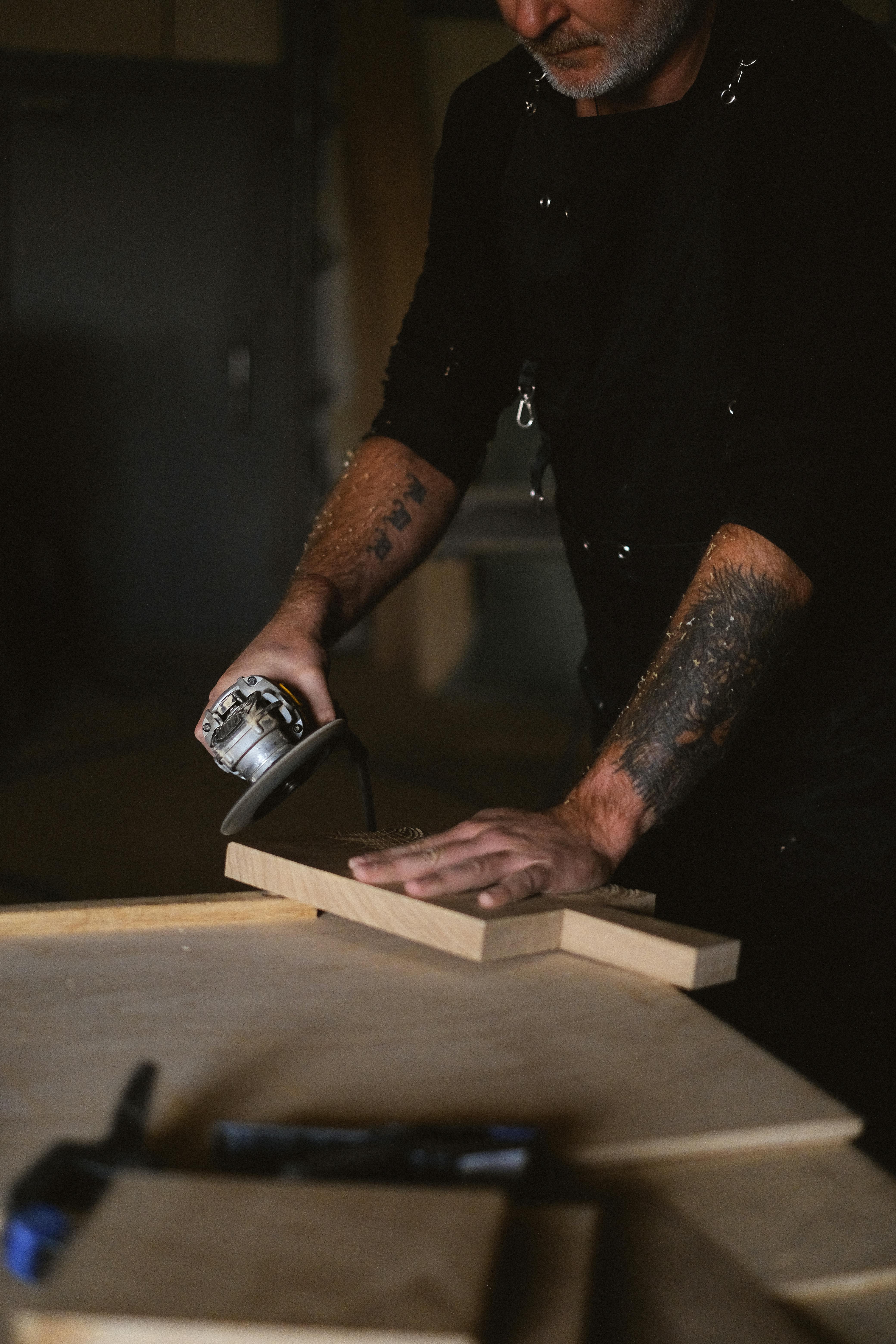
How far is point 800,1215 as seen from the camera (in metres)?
0.69

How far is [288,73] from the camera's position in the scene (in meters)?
5.95

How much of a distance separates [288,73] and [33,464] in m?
2.05

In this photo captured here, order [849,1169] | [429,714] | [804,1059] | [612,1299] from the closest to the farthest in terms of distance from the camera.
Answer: [612,1299], [849,1169], [804,1059], [429,714]

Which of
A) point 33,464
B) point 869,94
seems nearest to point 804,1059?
point 869,94

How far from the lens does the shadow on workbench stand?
12.3 ft

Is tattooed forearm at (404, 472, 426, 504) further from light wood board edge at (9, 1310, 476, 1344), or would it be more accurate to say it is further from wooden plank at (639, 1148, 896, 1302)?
light wood board edge at (9, 1310, 476, 1344)

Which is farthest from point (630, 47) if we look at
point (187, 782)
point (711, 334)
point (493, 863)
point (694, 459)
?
point (187, 782)

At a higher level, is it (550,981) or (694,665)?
(694,665)

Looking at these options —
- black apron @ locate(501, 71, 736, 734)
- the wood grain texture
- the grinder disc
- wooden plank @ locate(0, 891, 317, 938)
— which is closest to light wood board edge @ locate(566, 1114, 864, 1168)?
the wood grain texture

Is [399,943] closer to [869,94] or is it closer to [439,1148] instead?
[439,1148]

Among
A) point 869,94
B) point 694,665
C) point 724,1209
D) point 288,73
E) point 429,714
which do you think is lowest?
point 429,714

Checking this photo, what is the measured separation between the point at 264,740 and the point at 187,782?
136 inches

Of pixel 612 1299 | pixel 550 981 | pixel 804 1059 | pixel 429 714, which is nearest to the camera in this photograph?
pixel 612 1299

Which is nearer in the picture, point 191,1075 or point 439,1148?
point 439,1148
